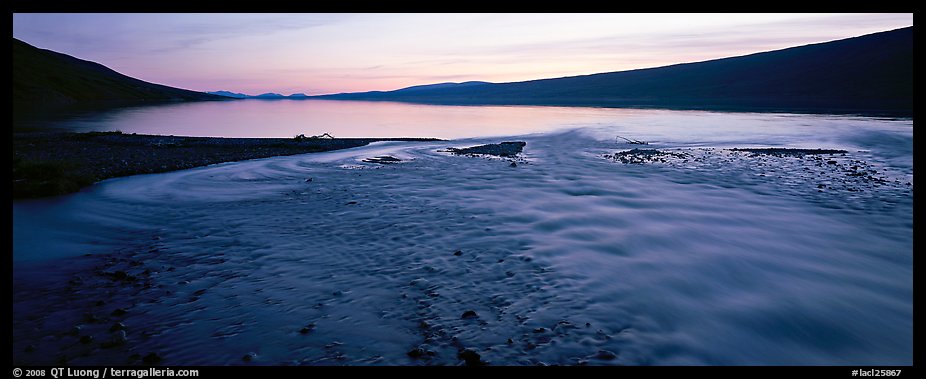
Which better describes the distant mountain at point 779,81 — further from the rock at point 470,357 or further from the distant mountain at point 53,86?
the distant mountain at point 53,86

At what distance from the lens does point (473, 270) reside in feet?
20.8

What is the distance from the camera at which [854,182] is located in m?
12.3

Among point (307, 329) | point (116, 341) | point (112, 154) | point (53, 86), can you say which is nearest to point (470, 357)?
point (307, 329)

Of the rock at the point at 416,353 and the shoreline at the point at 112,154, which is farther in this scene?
the shoreline at the point at 112,154

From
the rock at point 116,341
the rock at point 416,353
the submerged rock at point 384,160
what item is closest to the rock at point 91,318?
the rock at point 116,341

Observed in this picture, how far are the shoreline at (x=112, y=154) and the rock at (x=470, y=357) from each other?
10.6 m

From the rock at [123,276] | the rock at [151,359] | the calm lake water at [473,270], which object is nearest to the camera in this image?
the rock at [151,359]

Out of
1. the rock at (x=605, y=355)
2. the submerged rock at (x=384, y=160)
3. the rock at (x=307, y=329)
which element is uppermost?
the submerged rock at (x=384, y=160)

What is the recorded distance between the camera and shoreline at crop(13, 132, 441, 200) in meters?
10.7

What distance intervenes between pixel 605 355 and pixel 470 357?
120 cm

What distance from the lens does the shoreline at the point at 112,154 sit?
1073 centimetres

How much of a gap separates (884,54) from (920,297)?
452 ft

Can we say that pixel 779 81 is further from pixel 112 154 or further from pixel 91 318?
pixel 91 318

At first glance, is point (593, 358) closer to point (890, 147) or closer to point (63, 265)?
point (63, 265)
